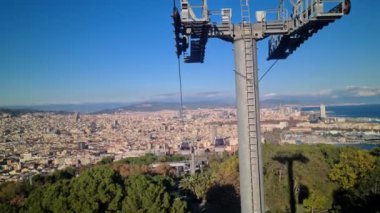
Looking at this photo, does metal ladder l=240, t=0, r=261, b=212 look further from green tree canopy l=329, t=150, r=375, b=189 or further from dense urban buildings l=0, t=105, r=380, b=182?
dense urban buildings l=0, t=105, r=380, b=182

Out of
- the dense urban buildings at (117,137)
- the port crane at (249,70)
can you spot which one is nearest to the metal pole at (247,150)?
the port crane at (249,70)

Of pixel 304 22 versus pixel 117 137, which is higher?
pixel 304 22

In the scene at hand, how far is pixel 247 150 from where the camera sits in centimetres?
576

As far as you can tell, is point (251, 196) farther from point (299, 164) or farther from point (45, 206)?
point (299, 164)

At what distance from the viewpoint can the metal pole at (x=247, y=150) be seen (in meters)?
5.74

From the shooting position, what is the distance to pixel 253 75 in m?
5.80

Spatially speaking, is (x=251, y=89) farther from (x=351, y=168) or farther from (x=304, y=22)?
(x=351, y=168)

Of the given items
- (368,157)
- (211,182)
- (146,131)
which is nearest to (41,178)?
(211,182)

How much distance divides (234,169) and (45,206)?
1326 centimetres

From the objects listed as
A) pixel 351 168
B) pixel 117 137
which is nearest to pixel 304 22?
pixel 351 168

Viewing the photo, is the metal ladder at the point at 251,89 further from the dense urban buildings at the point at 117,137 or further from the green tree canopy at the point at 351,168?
the dense urban buildings at the point at 117,137

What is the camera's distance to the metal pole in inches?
226

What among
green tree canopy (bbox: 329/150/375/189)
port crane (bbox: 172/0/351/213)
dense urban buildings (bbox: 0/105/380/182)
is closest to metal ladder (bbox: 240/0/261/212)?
port crane (bbox: 172/0/351/213)

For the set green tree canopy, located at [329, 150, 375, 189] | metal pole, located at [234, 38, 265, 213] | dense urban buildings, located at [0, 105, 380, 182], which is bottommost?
dense urban buildings, located at [0, 105, 380, 182]
